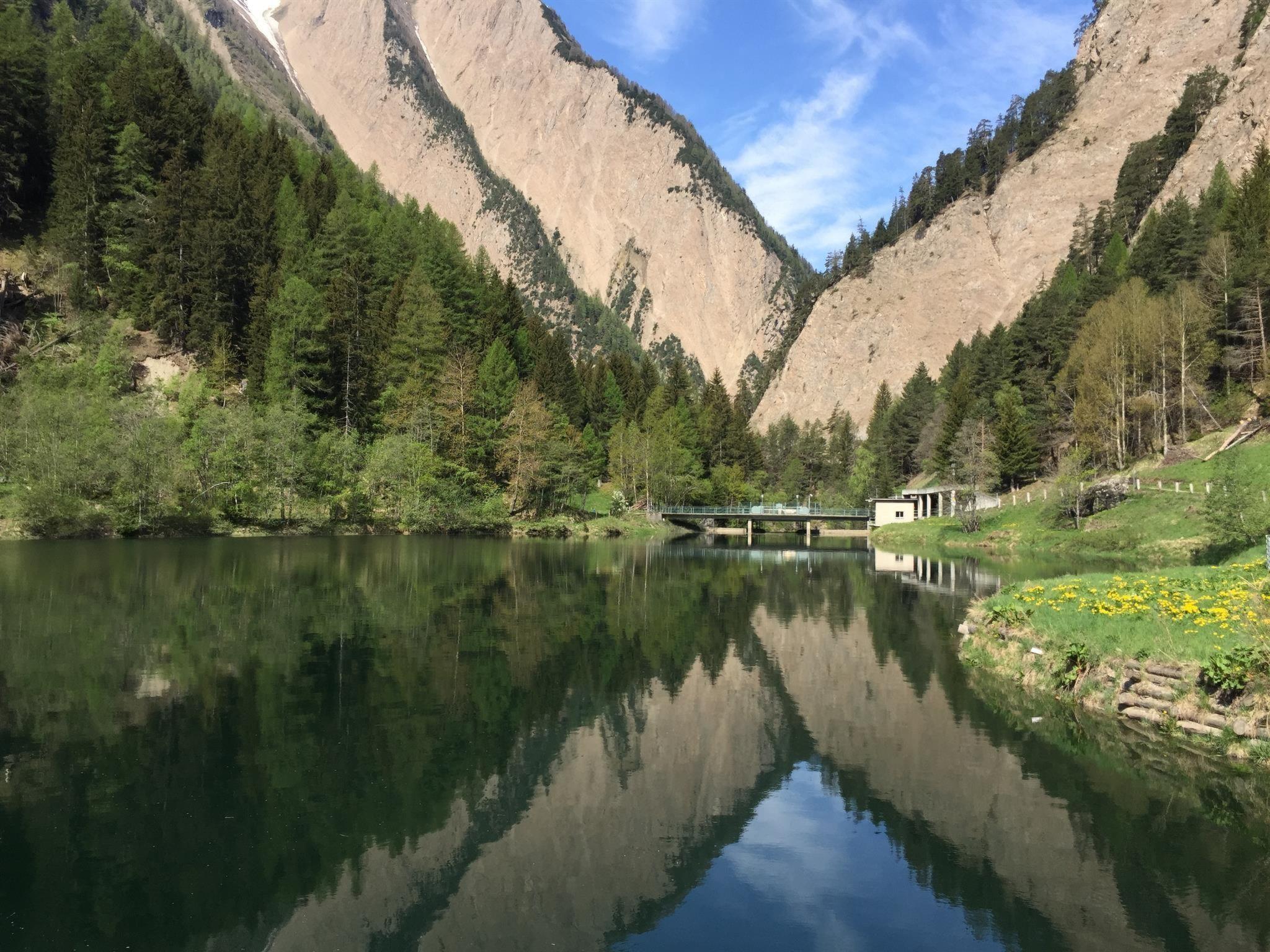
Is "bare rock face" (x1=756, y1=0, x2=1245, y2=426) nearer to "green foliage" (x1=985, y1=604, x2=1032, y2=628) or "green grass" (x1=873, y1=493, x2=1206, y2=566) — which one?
"green grass" (x1=873, y1=493, x2=1206, y2=566)

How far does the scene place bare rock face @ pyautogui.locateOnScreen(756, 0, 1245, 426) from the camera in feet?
423

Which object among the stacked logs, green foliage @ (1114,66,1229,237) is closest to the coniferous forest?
green foliage @ (1114,66,1229,237)

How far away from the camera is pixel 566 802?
38.4 feet

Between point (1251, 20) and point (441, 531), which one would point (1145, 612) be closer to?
point (441, 531)

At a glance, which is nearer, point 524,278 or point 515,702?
point 515,702

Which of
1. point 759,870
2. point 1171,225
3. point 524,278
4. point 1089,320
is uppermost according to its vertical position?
point 524,278

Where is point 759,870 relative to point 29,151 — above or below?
below

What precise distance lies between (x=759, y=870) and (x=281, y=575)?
2849 cm

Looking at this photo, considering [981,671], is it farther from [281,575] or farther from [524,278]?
[524,278]

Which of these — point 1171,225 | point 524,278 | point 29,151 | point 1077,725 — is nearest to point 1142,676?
point 1077,725

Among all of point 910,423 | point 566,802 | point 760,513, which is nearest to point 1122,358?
point 760,513

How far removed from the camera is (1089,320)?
253 ft

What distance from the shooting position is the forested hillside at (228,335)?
57188mm

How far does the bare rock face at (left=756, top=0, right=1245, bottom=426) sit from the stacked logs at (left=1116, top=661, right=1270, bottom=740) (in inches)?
5109
